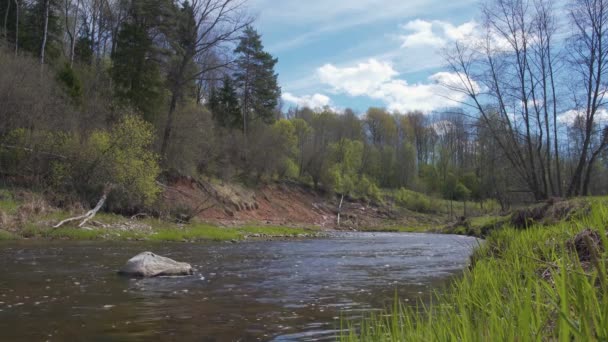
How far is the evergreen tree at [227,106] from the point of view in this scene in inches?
2292

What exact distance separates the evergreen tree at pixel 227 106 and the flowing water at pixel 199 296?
4269 cm

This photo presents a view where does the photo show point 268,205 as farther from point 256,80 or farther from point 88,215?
point 88,215

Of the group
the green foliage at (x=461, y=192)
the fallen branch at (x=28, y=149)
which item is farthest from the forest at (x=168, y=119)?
the green foliage at (x=461, y=192)

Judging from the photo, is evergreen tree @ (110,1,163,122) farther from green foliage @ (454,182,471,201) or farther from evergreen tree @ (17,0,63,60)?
green foliage @ (454,182,471,201)

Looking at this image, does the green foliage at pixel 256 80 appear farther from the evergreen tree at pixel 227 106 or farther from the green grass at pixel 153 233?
the green grass at pixel 153 233

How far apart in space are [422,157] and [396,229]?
2343 inches

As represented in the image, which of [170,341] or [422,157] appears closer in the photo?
[170,341]

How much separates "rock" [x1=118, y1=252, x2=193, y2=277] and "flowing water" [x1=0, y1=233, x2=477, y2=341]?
38cm

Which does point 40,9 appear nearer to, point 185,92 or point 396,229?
point 185,92

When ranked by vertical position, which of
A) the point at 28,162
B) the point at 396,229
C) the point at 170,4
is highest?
the point at 170,4

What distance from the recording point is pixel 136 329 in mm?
6703

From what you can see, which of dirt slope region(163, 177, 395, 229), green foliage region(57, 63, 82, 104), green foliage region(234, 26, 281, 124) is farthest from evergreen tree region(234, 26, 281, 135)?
green foliage region(57, 63, 82, 104)

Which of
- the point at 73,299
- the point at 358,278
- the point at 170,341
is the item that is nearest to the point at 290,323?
the point at 170,341

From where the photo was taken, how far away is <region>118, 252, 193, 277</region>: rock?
11711mm
